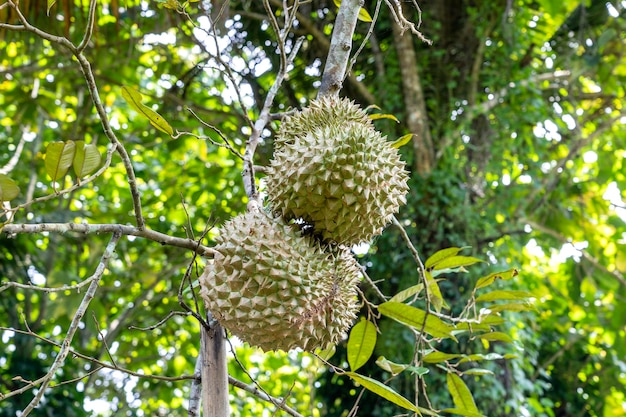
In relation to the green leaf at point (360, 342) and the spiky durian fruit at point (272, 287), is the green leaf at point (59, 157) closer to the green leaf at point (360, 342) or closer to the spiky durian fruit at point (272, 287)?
the spiky durian fruit at point (272, 287)

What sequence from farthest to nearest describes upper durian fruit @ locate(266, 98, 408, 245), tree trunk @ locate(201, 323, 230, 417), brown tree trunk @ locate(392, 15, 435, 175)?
brown tree trunk @ locate(392, 15, 435, 175) < upper durian fruit @ locate(266, 98, 408, 245) < tree trunk @ locate(201, 323, 230, 417)

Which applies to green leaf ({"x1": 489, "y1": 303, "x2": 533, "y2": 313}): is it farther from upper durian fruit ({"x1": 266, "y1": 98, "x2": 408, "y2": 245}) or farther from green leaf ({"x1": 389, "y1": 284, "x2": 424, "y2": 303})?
upper durian fruit ({"x1": 266, "y1": 98, "x2": 408, "y2": 245})

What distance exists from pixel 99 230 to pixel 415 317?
0.59 metres

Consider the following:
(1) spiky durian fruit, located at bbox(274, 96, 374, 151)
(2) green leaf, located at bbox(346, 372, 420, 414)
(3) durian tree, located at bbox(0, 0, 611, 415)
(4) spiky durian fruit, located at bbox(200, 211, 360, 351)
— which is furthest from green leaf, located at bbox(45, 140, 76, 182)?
(2) green leaf, located at bbox(346, 372, 420, 414)

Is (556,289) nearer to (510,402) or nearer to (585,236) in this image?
(585,236)

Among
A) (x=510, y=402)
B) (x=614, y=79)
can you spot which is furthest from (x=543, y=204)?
(x=510, y=402)

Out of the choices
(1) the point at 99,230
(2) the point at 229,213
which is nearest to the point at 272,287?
(1) the point at 99,230

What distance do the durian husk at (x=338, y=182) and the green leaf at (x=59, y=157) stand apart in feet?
1.12

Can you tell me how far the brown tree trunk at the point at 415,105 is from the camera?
3271 mm

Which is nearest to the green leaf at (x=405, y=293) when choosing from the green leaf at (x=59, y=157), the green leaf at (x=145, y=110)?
the green leaf at (x=145, y=110)

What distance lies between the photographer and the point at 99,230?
37.3 inches

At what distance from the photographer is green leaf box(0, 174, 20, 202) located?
3.10 ft

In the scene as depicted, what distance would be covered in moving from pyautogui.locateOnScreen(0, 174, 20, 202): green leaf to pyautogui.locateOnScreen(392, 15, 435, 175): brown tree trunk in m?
2.47

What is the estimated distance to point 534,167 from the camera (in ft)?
11.6
